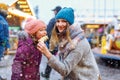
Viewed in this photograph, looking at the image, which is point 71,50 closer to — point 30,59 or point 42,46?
point 42,46

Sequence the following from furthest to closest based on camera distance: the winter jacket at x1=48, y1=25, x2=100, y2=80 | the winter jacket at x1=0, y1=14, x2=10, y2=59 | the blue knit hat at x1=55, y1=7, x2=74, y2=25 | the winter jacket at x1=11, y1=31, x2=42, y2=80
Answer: the winter jacket at x1=0, y1=14, x2=10, y2=59 < the winter jacket at x1=11, y1=31, x2=42, y2=80 < the blue knit hat at x1=55, y1=7, x2=74, y2=25 < the winter jacket at x1=48, y1=25, x2=100, y2=80

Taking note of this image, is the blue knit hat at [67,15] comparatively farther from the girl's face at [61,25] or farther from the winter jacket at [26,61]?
the winter jacket at [26,61]

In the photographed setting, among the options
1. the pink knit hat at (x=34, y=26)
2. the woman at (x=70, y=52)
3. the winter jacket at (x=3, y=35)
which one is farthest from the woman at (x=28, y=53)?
the winter jacket at (x=3, y=35)

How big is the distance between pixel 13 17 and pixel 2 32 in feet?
28.9

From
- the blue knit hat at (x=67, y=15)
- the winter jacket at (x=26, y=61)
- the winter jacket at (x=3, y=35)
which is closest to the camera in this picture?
the blue knit hat at (x=67, y=15)

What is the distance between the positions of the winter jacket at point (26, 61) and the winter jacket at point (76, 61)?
1.74 ft

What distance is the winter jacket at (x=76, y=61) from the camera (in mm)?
3687

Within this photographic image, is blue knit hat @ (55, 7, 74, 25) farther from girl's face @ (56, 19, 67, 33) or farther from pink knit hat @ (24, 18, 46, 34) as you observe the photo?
pink knit hat @ (24, 18, 46, 34)

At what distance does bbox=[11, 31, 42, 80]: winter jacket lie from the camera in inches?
166

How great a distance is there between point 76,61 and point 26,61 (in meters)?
0.76

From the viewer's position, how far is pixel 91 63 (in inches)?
152

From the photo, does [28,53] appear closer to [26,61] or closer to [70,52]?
[26,61]

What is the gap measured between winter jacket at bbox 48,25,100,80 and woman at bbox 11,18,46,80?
0.52m

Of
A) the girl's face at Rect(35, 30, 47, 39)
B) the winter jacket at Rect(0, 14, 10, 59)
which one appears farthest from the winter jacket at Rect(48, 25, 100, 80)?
the winter jacket at Rect(0, 14, 10, 59)
